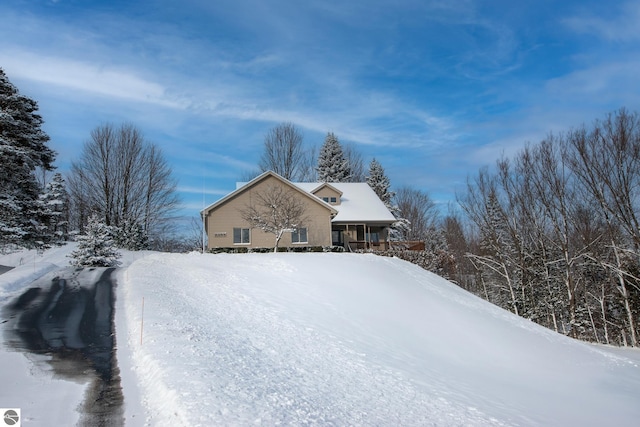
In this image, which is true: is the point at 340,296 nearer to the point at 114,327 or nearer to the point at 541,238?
the point at 114,327

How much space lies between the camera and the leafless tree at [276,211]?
97.8 ft

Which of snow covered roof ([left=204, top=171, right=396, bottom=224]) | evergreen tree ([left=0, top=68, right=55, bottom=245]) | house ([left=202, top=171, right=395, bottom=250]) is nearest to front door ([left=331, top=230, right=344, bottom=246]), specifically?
snow covered roof ([left=204, top=171, right=396, bottom=224])

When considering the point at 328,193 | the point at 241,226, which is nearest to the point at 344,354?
the point at 241,226

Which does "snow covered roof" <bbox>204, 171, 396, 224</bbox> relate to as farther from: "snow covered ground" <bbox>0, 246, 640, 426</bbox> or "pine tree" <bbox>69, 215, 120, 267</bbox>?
"snow covered ground" <bbox>0, 246, 640, 426</bbox>

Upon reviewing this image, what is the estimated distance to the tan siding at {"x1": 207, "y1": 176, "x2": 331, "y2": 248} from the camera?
3162 centimetres

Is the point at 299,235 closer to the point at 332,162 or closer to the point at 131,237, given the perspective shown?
the point at 131,237

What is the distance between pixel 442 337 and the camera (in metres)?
13.3

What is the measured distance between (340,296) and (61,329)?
8.58 meters

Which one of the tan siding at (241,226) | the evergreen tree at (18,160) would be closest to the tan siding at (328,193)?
the tan siding at (241,226)

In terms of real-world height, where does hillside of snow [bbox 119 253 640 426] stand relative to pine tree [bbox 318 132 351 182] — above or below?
below

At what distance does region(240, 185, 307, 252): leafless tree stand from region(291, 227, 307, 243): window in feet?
2.24

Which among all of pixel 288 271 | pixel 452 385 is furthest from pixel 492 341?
pixel 288 271

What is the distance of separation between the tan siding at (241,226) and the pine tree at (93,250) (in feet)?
27.1

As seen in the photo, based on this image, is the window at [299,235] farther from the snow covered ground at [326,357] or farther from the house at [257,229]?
the snow covered ground at [326,357]
